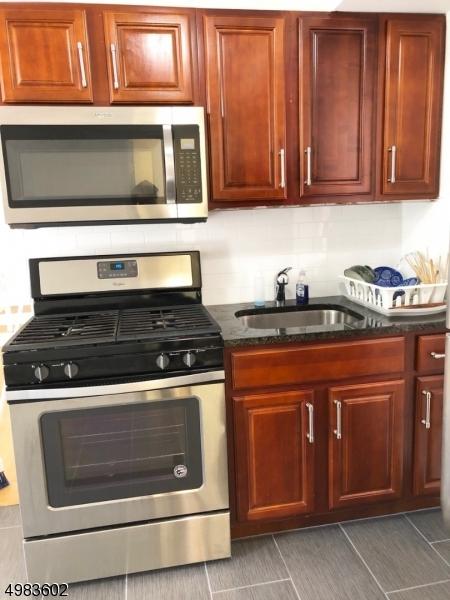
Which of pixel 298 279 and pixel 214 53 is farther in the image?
pixel 298 279

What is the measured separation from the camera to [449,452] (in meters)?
1.39

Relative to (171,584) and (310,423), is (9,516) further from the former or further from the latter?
(310,423)

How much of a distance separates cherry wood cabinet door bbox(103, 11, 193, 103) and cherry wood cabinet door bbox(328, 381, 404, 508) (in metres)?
1.41

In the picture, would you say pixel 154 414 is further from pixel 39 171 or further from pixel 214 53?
pixel 214 53

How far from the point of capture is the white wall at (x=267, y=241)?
231cm

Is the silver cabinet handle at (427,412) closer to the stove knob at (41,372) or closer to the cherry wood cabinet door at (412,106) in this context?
A: the cherry wood cabinet door at (412,106)

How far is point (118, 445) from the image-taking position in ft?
6.00

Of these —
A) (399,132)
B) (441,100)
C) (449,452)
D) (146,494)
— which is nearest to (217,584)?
(146,494)

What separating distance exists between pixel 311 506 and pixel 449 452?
857mm

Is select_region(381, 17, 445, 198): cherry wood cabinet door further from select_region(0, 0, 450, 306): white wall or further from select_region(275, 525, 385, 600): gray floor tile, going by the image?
select_region(275, 525, 385, 600): gray floor tile

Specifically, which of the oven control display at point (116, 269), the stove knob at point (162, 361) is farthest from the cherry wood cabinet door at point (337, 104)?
the stove knob at point (162, 361)

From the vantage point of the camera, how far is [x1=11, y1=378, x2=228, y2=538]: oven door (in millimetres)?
1756

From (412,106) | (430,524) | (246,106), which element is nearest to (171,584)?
(430,524)

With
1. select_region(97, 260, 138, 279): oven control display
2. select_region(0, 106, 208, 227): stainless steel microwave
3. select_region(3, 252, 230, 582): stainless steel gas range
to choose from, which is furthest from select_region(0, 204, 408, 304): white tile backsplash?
select_region(3, 252, 230, 582): stainless steel gas range
